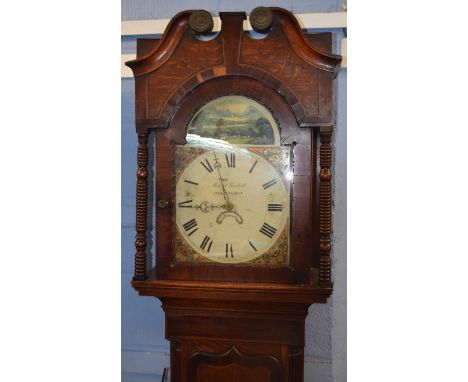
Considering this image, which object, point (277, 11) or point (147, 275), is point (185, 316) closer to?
point (147, 275)

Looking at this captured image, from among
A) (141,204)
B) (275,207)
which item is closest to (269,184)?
(275,207)

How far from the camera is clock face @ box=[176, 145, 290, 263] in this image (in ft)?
3.39

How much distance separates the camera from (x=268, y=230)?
1032mm

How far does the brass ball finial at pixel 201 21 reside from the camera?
39.8 inches

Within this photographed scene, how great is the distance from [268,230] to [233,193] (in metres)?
0.13

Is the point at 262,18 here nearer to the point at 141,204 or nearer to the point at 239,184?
the point at 239,184

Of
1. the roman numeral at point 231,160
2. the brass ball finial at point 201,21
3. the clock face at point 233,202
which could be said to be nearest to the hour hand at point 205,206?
the clock face at point 233,202

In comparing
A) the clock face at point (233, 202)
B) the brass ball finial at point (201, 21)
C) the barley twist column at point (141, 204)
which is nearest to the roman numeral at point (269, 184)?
the clock face at point (233, 202)

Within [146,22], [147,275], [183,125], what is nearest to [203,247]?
[147,275]

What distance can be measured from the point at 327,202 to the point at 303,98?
27 cm

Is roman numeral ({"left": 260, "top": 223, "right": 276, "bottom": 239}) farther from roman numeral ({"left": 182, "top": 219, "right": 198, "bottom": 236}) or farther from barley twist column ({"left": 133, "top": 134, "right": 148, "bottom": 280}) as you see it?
barley twist column ({"left": 133, "top": 134, "right": 148, "bottom": 280})

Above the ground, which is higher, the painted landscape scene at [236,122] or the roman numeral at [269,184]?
the painted landscape scene at [236,122]

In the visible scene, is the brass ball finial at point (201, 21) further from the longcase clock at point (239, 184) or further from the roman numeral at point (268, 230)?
the roman numeral at point (268, 230)

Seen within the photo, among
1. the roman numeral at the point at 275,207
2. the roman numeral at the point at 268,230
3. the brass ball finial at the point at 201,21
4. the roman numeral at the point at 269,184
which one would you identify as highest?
the brass ball finial at the point at 201,21
